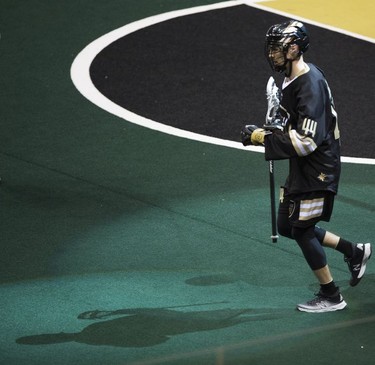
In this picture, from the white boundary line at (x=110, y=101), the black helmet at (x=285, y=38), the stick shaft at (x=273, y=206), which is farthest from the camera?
the white boundary line at (x=110, y=101)

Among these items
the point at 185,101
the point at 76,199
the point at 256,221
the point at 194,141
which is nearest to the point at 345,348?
the point at 256,221

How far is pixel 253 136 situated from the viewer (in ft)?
27.0

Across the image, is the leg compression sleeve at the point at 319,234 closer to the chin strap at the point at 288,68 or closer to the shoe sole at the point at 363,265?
the shoe sole at the point at 363,265

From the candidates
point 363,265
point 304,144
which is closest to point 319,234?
point 363,265

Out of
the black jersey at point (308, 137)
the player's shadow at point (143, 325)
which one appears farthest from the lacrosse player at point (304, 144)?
the player's shadow at point (143, 325)

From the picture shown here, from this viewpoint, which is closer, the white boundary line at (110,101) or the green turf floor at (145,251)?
the green turf floor at (145,251)

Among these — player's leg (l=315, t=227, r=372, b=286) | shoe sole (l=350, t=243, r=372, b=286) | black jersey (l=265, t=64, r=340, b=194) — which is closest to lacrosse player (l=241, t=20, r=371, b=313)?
black jersey (l=265, t=64, r=340, b=194)

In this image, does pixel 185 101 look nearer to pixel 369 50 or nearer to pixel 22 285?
pixel 369 50

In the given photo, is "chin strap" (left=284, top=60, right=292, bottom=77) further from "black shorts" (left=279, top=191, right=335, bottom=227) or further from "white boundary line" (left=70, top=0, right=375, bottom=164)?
"white boundary line" (left=70, top=0, right=375, bottom=164)

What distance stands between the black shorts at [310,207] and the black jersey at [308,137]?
50 millimetres

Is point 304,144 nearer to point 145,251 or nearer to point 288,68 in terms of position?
point 288,68

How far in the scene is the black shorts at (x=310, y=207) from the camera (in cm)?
815

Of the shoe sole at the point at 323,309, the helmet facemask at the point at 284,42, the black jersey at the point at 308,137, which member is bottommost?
the shoe sole at the point at 323,309

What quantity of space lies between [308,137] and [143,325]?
68.0 inches
